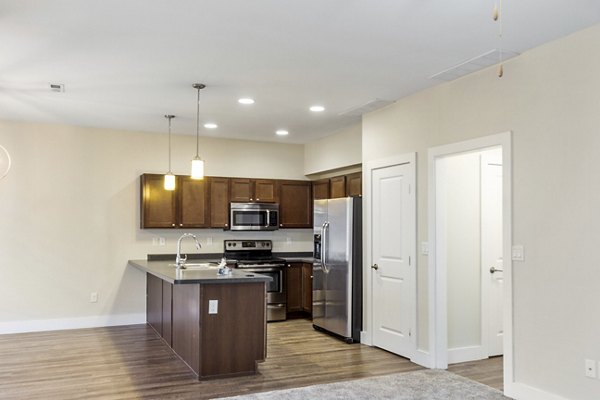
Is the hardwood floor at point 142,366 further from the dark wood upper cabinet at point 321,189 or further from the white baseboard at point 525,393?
the dark wood upper cabinet at point 321,189

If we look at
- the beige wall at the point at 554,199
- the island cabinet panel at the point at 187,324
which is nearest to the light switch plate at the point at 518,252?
the beige wall at the point at 554,199

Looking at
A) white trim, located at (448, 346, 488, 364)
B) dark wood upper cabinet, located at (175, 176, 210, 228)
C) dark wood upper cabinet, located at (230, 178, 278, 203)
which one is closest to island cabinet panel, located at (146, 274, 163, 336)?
dark wood upper cabinet, located at (175, 176, 210, 228)

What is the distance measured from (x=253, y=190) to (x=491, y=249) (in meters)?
3.78

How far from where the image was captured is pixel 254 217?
307 inches

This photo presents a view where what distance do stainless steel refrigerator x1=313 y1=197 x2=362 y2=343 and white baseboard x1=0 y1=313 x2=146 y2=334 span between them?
268 centimetres

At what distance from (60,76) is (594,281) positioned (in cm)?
468

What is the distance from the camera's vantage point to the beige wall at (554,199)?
3465 millimetres

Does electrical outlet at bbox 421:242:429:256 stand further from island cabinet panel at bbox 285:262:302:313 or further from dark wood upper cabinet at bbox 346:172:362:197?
island cabinet panel at bbox 285:262:302:313

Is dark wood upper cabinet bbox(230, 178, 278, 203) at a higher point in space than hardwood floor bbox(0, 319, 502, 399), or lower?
higher

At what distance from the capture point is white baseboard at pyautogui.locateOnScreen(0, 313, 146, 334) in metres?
6.57

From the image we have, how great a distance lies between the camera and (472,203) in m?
5.30

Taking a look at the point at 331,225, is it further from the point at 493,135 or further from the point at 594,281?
the point at 594,281

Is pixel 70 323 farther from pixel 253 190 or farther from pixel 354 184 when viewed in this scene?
pixel 354 184

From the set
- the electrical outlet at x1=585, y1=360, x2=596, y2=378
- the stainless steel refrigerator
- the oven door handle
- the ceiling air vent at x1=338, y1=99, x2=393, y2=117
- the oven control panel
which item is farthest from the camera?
the oven control panel
